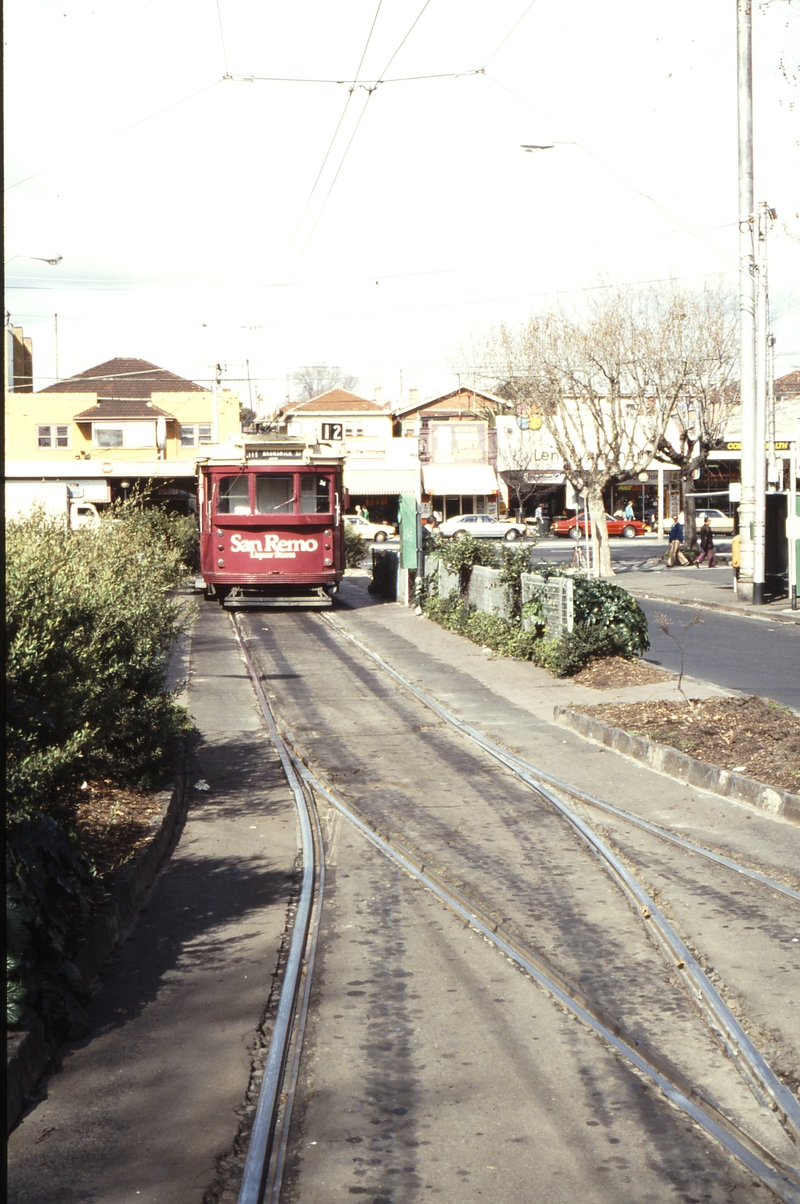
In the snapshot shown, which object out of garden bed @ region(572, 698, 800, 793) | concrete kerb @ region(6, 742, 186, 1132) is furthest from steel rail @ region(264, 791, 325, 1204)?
garden bed @ region(572, 698, 800, 793)

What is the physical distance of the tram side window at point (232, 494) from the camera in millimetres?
25438

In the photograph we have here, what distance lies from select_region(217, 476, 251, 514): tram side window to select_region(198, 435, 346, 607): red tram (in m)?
0.02

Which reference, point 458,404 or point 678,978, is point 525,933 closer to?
point 678,978

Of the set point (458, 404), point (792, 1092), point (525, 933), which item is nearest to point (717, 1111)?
point (792, 1092)

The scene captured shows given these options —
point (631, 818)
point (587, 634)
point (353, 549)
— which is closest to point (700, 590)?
point (353, 549)

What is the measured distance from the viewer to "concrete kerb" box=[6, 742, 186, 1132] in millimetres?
4355

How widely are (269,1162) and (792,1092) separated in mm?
1919

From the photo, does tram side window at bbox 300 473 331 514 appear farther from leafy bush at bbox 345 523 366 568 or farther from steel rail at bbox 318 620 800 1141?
leafy bush at bbox 345 523 366 568

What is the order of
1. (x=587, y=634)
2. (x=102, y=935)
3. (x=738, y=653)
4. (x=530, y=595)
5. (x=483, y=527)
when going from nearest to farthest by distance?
1. (x=102, y=935)
2. (x=587, y=634)
3. (x=530, y=595)
4. (x=738, y=653)
5. (x=483, y=527)

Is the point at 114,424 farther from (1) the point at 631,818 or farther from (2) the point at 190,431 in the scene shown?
(1) the point at 631,818

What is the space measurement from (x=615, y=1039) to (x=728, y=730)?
6358 millimetres

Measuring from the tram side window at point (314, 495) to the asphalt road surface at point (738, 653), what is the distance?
7308 millimetres

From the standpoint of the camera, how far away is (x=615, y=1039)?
488 cm

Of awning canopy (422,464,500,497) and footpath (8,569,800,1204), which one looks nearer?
footpath (8,569,800,1204)
